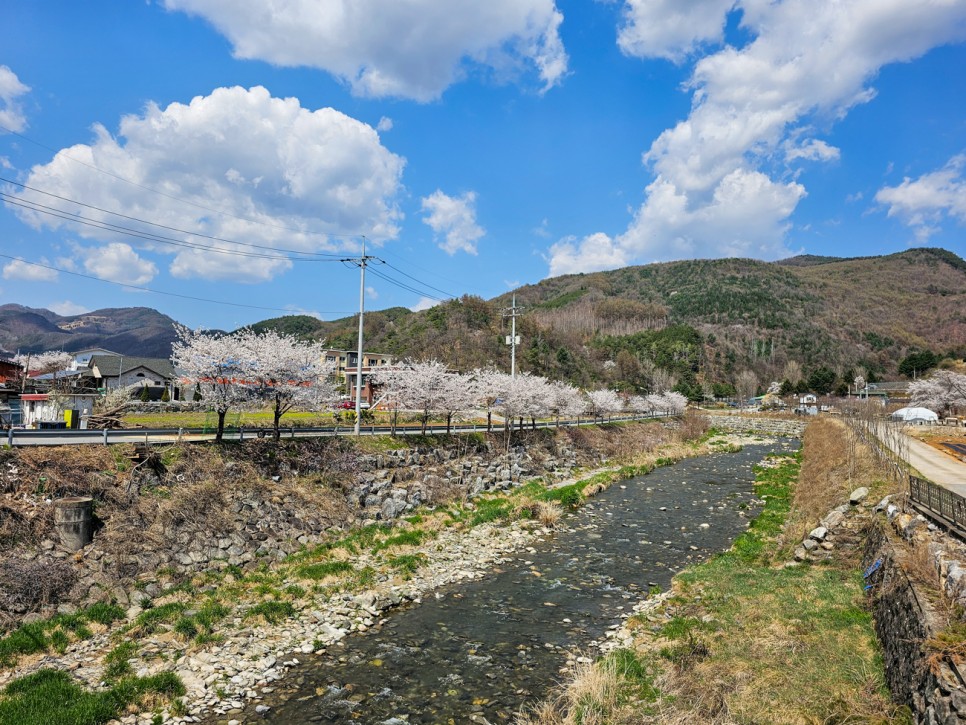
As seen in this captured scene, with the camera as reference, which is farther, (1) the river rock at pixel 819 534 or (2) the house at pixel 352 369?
(2) the house at pixel 352 369

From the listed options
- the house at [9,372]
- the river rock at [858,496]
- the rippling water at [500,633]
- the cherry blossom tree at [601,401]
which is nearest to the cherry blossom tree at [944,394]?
the cherry blossom tree at [601,401]

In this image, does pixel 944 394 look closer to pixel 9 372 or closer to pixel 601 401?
pixel 601 401

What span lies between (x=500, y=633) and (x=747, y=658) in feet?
21.0

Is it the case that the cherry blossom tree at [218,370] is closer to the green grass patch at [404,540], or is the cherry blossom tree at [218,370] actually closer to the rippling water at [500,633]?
the green grass patch at [404,540]

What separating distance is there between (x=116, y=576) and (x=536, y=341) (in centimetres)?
12315

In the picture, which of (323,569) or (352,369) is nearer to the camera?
(323,569)

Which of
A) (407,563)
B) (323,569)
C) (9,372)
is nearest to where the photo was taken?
(323,569)

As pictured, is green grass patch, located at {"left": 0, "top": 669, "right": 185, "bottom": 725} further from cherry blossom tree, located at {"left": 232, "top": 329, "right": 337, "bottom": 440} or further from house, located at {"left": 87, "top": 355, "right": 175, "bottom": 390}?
house, located at {"left": 87, "top": 355, "right": 175, "bottom": 390}

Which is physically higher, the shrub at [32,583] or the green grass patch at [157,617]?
the shrub at [32,583]

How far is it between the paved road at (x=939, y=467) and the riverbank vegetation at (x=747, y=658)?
8379mm

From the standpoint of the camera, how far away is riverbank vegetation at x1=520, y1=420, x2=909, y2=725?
933 centimetres

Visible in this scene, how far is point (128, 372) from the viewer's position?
74.1 meters

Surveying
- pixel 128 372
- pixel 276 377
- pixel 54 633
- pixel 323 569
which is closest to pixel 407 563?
pixel 323 569

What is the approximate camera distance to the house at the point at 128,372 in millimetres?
72938
